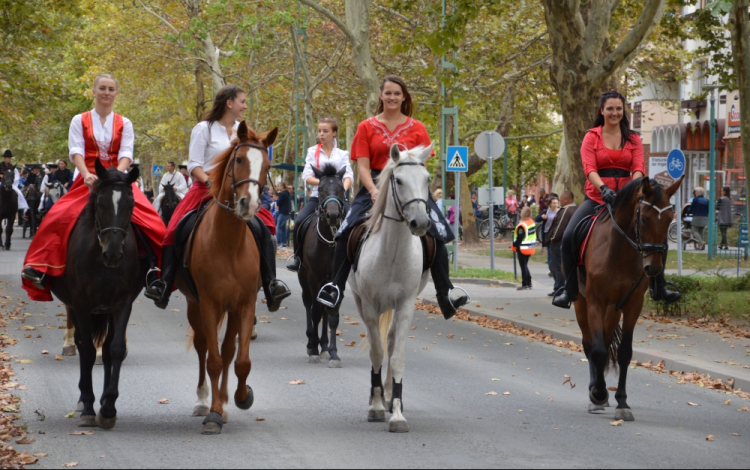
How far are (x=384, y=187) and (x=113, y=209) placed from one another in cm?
214

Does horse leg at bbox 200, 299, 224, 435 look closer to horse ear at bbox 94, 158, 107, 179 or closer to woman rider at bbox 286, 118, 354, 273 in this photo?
horse ear at bbox 94, 158, 107, 179

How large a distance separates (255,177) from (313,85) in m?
33.5

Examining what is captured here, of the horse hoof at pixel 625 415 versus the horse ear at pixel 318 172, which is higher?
the horse ear at pixel 318 172

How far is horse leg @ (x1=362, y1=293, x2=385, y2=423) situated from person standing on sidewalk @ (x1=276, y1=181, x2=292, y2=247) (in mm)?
31424

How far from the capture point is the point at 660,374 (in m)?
12.7

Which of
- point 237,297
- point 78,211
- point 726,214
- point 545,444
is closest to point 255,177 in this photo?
point 237,297

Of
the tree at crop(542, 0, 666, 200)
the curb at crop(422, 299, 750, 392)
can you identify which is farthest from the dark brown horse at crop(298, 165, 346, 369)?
the tree at crop(542, 0, 666, 200)

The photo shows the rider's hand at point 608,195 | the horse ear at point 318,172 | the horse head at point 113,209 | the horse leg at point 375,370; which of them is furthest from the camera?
the horse ear at point 318,172

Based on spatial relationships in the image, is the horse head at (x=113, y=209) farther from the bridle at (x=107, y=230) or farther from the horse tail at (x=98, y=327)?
the horse tail at (x=98, y=327)

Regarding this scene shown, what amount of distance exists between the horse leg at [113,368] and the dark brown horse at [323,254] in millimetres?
4015

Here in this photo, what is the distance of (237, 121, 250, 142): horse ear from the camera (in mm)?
8266

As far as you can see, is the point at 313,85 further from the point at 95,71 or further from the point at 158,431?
the point at 158,431

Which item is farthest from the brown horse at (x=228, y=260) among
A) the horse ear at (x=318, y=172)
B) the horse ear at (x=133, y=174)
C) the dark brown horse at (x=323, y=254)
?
the horse ear at (x=318, y=172)

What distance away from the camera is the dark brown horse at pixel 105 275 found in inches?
335
